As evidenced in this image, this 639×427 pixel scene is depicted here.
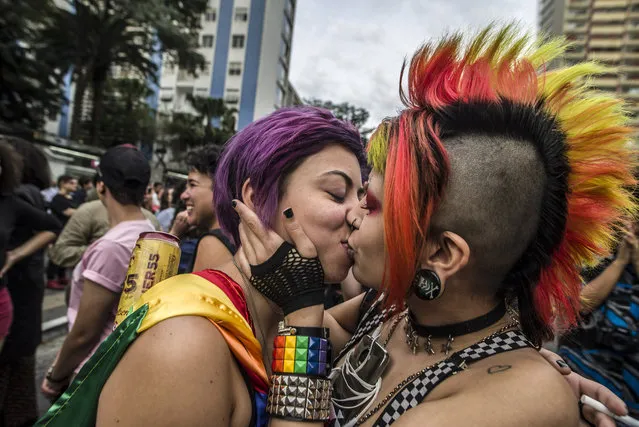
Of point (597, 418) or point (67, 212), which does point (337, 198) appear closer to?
point (597, 418)

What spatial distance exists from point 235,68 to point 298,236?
161 ft

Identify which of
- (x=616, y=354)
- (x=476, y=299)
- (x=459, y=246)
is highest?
(x=459, y=246)

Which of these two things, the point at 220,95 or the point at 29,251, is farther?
the point at 220,95

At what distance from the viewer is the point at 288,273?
1298 millimetres

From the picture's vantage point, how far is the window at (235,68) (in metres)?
47.0

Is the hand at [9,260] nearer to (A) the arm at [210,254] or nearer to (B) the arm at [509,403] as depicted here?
(A) the arm at [210,254]

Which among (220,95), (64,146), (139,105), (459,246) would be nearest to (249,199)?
(459,246)

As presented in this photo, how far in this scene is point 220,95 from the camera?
4694 centimetres

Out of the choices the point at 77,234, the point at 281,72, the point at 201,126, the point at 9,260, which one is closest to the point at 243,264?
the point at 9,260

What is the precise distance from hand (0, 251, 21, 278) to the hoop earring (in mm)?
2955

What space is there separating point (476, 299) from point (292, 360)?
1.83ft

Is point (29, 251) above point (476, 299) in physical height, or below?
below

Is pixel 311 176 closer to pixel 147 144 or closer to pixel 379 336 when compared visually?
pixel 379 336

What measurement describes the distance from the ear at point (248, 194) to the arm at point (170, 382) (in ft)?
1.83
